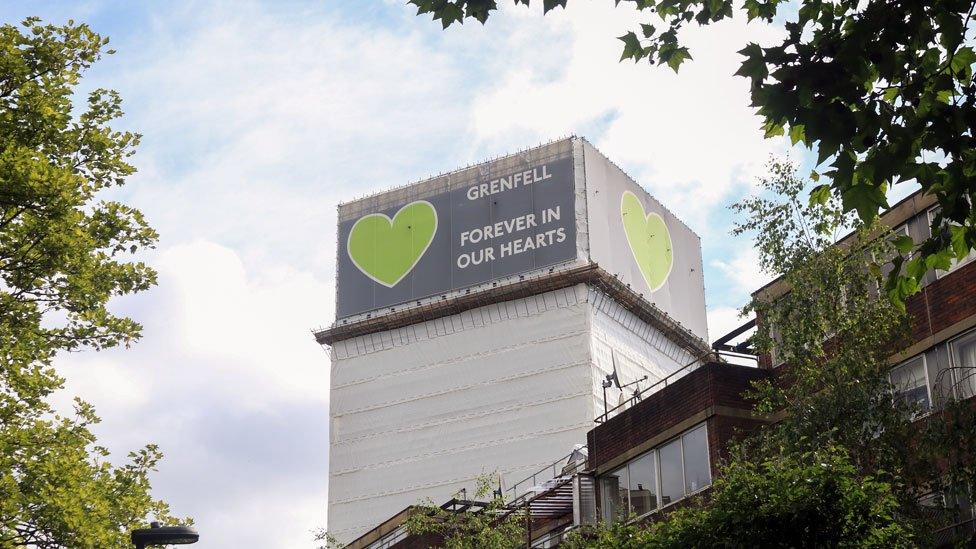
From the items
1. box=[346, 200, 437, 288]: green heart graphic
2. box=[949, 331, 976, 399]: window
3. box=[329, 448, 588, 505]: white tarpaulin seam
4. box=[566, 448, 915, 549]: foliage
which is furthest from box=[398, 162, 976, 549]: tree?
box=[346, 200, 437, 288]: green heart graphic

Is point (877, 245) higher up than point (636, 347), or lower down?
lower down

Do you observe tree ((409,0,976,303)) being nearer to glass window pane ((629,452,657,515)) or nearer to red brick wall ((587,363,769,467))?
red brick wall ((587,363,769,467))

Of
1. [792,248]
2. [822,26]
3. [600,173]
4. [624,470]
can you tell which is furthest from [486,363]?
[822,26]

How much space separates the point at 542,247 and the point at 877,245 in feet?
264

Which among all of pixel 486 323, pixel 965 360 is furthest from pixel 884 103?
pixel 486 323

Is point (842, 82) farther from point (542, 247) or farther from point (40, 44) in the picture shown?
point (542, 247)

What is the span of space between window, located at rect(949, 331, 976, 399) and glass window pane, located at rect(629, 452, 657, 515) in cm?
976

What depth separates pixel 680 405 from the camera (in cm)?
3553

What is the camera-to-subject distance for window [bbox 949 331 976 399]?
28203 mm

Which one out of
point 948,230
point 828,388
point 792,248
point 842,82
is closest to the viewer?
point 842,82

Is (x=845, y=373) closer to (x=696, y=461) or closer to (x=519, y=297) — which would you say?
(x=696, y=461)

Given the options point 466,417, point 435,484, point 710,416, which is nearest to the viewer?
point 710,416

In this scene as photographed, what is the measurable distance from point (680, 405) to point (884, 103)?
2552cm

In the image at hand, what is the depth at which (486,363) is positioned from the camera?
103688mm
